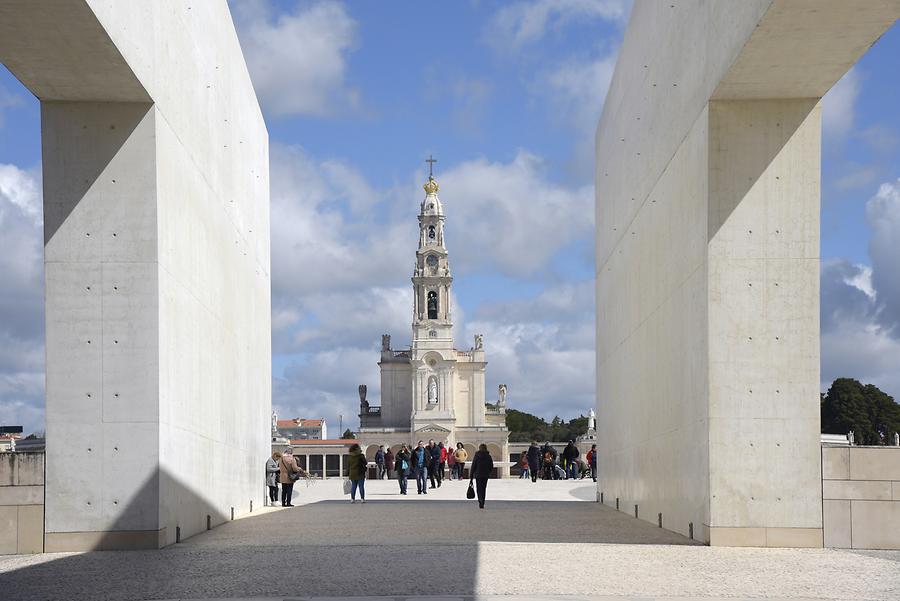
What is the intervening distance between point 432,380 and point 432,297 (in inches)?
288

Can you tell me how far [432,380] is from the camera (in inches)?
4449

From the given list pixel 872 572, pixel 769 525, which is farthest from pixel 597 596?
pixel 769 525

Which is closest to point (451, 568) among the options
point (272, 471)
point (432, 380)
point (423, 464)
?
point (272, 471)

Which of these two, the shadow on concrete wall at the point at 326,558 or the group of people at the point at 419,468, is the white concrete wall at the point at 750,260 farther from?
the group of people at the point at 419,468

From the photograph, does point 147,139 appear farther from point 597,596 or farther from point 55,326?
point 597,596

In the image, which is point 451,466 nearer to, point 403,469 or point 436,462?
point 436,462

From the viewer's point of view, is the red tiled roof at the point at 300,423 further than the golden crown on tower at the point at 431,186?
Yes

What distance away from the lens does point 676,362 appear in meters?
15.8

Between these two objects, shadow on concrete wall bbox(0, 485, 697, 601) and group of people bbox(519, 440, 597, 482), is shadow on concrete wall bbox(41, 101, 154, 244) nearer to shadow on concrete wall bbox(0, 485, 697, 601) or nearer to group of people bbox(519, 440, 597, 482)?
shadow on concrete wall bbox(0, 485, 697, 601)

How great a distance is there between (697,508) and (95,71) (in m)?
7.80

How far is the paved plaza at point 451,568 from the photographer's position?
994cm

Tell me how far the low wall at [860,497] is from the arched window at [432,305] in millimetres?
100102

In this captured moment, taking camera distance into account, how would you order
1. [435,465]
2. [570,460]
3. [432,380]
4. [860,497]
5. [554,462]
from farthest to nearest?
[432,380] < [554,462] < [570,460] < [435,465] < [860,497]

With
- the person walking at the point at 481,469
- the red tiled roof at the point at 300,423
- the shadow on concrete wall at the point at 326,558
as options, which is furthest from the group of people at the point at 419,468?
the red tiled roof at the point at 300,423
